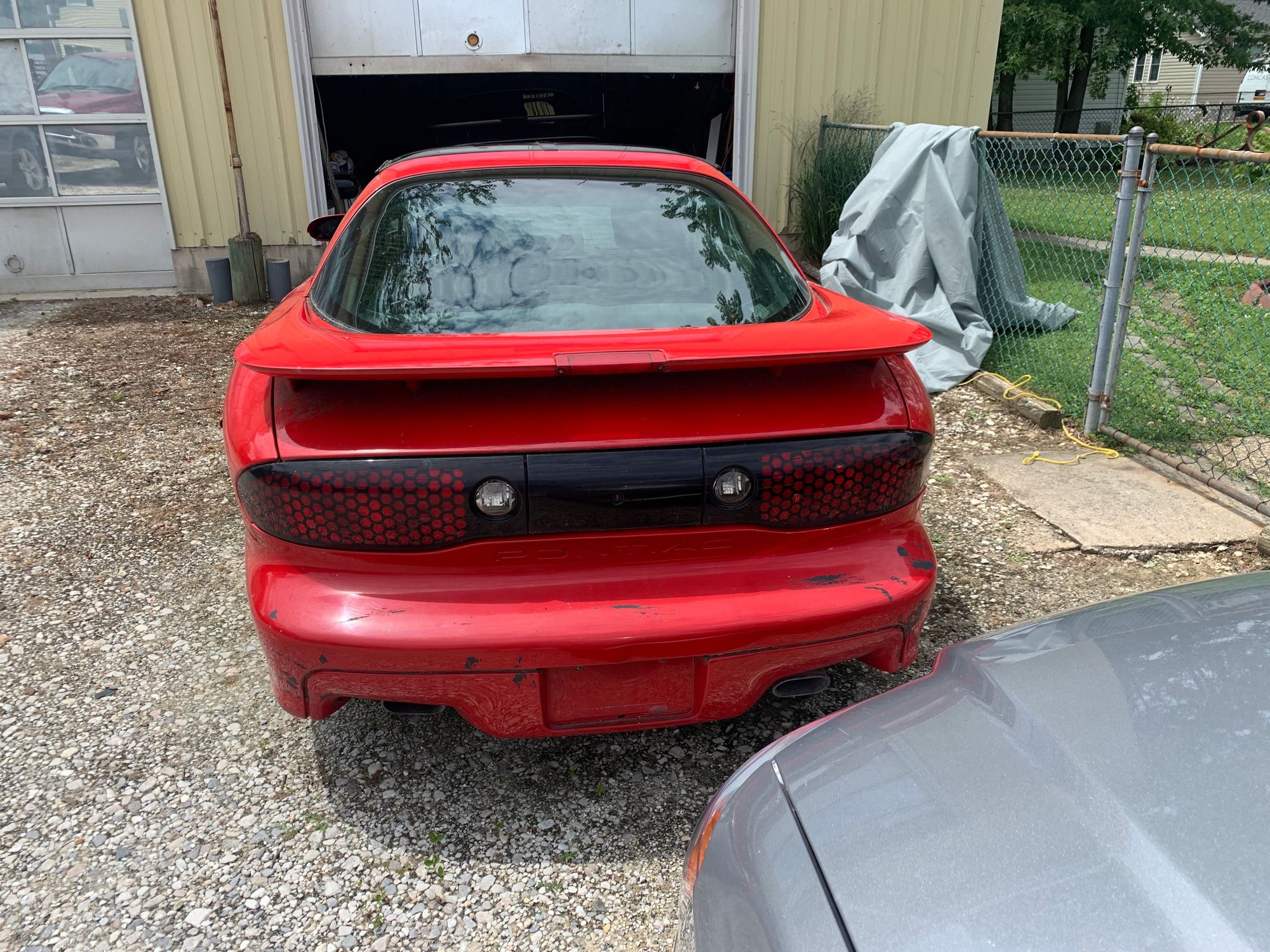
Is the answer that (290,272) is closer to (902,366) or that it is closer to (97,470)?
(97,470)

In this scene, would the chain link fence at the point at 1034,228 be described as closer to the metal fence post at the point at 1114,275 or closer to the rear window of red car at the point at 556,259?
the metal fence post at the point at 1114,275

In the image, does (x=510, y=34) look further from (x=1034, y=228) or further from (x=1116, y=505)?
(x=1116, y=505)

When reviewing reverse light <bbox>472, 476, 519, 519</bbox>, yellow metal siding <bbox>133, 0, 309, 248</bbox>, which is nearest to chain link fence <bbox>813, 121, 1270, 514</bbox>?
reverse light <bbox>472, 476, 519, 519</bbox>

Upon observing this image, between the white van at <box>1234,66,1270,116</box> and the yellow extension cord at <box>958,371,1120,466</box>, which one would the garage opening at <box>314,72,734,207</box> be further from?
the white van at <box>1234,66,1270,116</box>

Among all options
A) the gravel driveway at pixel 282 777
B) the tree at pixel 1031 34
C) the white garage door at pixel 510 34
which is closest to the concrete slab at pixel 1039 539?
the gravel driveway at pixel 282 777

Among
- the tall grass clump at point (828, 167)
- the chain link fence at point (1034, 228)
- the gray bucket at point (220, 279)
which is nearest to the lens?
the chain link fence at point (1034, 228)

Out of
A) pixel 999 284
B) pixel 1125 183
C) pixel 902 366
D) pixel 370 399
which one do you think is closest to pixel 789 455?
pixel 902 366

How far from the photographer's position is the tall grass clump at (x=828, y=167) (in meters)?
7.36

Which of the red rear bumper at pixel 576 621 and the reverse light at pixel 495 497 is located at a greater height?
the reverse light at pixel 495 497

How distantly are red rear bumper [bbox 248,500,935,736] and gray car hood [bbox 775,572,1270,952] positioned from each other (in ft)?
1.52

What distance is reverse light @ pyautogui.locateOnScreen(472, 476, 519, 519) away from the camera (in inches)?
76.4

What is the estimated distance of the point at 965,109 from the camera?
8.62 meters

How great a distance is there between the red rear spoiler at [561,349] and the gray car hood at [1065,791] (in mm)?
781

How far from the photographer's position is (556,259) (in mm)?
2533
